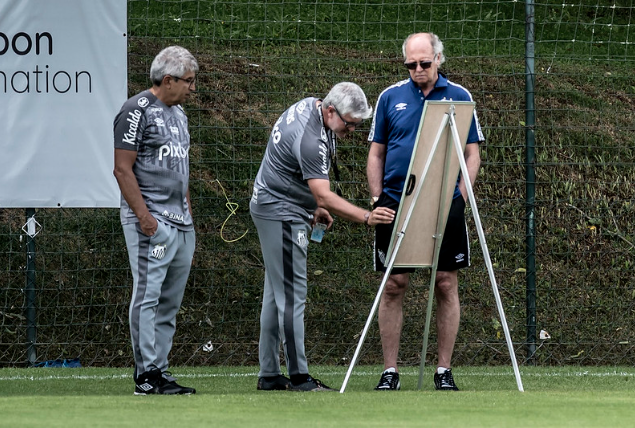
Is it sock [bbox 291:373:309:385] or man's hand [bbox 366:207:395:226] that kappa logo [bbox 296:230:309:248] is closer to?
man's hand [bbox 366:207:395:226]

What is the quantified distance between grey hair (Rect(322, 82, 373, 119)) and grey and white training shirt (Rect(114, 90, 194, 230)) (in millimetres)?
860

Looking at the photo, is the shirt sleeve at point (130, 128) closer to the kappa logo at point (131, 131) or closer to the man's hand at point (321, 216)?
the kappa logo at point (131, 131)

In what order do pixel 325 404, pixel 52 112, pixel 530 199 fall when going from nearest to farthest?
pixel 325 404
pixel 52 112
pixel 530 199

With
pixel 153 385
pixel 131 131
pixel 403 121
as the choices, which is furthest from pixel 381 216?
pixel 153 385

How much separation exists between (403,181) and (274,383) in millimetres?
1370

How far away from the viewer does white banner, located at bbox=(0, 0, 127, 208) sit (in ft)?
25.4

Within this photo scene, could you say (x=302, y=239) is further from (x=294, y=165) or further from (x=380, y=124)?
(x=380, y=124)

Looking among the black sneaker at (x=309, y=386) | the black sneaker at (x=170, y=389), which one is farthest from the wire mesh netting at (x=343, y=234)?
the black sneaker at (x=170, y=389)

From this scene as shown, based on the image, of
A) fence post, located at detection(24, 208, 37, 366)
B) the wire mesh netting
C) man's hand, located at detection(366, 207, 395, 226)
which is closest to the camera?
man's hand, located at detection(366, 207, 395, 226)

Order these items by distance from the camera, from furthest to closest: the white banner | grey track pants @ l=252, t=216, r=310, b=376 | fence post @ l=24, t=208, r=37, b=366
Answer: fence post @ l=24, t=208, r=37, b=366 < the white banner < grey track pants @ l=252, t=216, r=310, b=376

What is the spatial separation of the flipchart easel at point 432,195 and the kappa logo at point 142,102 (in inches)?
56.2

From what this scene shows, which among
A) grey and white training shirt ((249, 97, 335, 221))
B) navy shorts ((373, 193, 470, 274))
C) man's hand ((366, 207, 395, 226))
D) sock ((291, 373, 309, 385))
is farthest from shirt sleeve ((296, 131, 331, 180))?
sock ((291, 373, 309, 385))

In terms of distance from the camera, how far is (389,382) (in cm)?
612

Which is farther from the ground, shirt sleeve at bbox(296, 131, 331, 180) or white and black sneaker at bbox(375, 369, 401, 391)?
shirt sleeve at bbox(296, 131, 331, 180)
